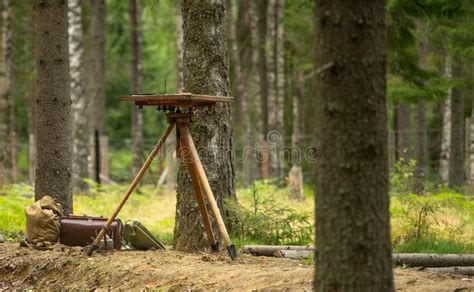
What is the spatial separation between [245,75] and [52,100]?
20.7m

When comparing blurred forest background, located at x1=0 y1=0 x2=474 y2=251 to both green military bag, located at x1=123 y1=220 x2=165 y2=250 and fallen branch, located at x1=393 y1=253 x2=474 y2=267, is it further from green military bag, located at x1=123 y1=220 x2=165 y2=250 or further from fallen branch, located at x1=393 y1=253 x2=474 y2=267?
green military bag, located at x1=123 y1=220 x2=165 y2=250

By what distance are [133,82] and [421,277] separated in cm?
2034

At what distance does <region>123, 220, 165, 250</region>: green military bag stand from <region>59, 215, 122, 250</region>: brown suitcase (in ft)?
0.33

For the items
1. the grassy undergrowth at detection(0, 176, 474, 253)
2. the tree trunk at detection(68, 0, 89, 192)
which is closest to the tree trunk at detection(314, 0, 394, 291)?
the grassy undergrowth at detection(0, 176, 474, 253)

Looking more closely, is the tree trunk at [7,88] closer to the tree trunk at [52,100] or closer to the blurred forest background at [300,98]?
the blurred forest background at [300,98]

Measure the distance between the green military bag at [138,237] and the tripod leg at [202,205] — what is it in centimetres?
86

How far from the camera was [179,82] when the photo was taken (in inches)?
898

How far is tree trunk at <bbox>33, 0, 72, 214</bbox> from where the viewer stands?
11070 millimetres

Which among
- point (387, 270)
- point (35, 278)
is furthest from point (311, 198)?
point (387, 270)

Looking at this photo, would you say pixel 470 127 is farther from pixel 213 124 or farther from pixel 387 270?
pixel 387 270

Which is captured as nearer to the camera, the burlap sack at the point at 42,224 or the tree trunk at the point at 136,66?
the burlap sack at the point at 42,224

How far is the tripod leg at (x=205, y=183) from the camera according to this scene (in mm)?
8953

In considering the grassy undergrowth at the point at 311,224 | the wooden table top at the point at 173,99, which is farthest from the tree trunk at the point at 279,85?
the wooden table top at the point at 173,99

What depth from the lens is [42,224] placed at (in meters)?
10.5
